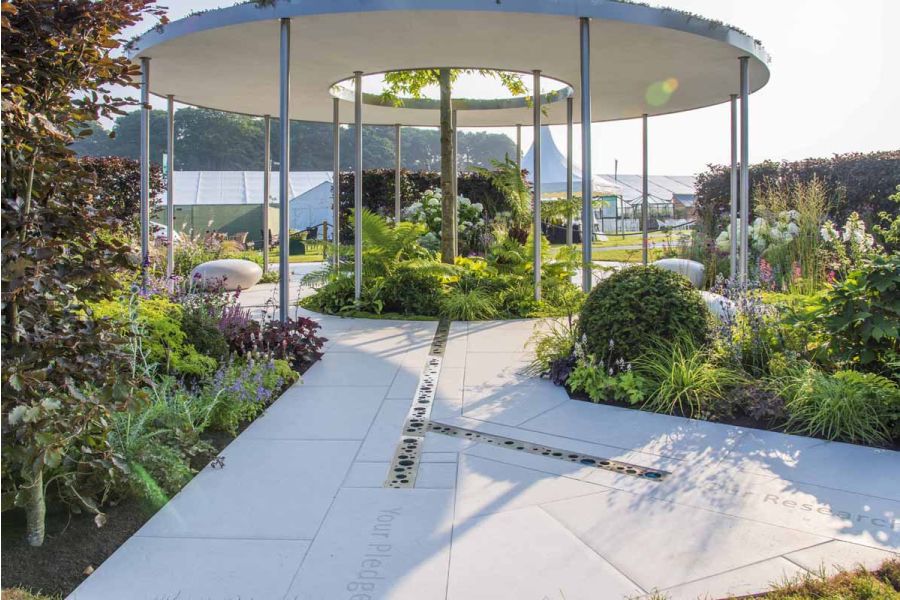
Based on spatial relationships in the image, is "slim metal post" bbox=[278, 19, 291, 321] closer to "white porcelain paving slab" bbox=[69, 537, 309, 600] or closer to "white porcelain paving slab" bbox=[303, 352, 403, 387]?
"white porcelain paving slab" bbox=[303, 352, 403, 387]

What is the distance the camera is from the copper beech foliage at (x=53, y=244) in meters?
2.35

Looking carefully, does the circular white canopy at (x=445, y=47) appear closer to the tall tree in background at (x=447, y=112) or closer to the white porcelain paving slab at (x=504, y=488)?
the tall tree in background at (x=447, y=112)

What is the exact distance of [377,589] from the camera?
2.45 meters

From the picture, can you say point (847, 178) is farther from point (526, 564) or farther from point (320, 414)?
point (526, 564)

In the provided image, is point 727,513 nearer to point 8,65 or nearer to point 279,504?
point 279,504

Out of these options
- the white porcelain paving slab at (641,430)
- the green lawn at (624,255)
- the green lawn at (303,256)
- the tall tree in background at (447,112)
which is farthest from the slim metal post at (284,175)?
the green lawn at (303,256)

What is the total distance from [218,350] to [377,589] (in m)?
3.08

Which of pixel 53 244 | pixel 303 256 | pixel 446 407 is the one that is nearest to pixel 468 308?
pixel 446 407

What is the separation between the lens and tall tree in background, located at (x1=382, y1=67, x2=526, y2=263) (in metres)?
9.52

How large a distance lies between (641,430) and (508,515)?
147 cm

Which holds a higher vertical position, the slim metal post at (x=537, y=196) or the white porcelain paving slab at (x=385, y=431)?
the slim metal post at (x=537, y=196)

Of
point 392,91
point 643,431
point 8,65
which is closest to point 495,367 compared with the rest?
point 643,431

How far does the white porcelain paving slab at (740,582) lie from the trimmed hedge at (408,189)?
1424cm

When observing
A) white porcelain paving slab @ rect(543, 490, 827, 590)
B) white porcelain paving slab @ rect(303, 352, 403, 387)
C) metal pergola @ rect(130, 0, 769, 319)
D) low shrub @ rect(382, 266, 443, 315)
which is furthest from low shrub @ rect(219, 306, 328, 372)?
white porcelain paving slab @ rect(543, 490, 827, 590)
